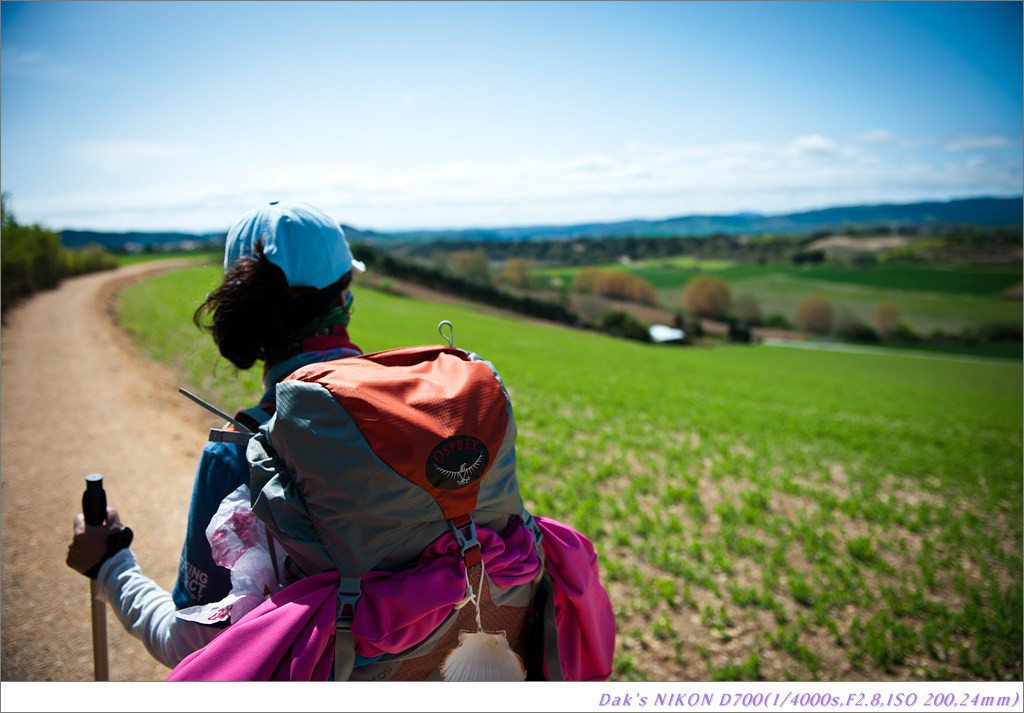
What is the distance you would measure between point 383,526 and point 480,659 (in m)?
0.49

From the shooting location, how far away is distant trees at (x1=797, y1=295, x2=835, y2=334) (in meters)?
80.7

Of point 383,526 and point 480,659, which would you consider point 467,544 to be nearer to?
point 383,526

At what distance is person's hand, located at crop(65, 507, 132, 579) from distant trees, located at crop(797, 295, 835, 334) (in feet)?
295

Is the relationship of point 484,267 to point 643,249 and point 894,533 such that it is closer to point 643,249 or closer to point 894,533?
point 894,533

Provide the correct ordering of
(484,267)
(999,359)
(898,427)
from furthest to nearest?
(999,359) → (898,427) → (484,267)

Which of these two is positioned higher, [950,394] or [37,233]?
[37,233]

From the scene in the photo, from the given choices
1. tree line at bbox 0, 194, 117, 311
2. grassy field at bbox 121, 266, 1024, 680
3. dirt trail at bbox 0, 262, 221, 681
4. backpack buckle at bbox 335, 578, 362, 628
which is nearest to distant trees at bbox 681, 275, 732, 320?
grassy field at bbox 121, 266, 1024, 680

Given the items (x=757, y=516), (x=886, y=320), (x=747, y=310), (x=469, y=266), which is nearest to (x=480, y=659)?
(x=757, y=516)

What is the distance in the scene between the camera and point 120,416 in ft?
27.9

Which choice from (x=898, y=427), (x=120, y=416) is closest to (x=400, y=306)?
(x=120, y=416)

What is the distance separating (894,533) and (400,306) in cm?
729

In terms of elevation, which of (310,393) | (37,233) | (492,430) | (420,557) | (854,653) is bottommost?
(854,653)

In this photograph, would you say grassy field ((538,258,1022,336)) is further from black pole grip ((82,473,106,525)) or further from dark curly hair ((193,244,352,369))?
black pole grip ((82,473,106,525))

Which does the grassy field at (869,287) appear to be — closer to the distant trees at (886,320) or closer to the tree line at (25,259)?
the distant trees at (886,320)
